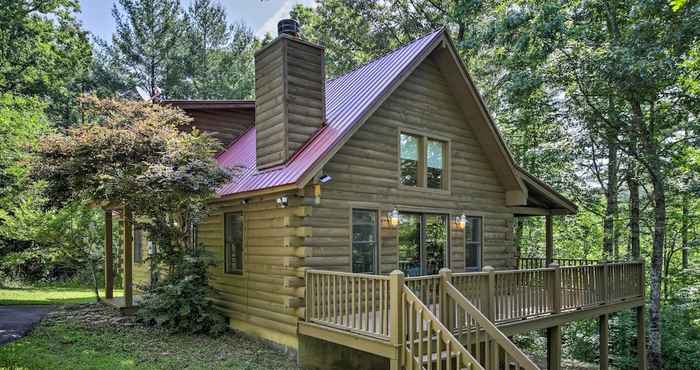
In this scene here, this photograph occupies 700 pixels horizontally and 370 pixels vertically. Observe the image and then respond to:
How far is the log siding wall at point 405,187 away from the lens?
888cm

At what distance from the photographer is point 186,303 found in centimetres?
963

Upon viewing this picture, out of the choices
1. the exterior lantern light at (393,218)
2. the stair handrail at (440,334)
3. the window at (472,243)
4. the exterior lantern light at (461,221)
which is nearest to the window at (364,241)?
the exterior lantern light at (393,218)

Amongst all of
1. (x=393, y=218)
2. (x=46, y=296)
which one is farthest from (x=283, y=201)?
(x=46, y=296)

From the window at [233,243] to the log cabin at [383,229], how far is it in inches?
1.2

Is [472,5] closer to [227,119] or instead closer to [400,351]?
[227,119]

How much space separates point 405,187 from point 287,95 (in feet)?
10.3

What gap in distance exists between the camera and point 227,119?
562 inches

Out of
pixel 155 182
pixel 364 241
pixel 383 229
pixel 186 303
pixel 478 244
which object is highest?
pixel 155 182

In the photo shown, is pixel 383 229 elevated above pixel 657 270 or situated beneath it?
elevated above

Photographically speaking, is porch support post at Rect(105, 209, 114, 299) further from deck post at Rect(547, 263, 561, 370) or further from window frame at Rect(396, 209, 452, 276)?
deck post at Rect(547, 263, 561, 370)

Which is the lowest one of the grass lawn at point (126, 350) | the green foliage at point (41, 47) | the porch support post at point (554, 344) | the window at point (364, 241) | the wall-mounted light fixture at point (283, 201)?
the porch support post at point (554, 344)

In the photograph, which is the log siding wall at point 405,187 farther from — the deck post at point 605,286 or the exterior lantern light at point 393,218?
the deck post at point 605,286

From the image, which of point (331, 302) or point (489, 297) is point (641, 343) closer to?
point (489, 297)

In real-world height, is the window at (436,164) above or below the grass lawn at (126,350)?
above
